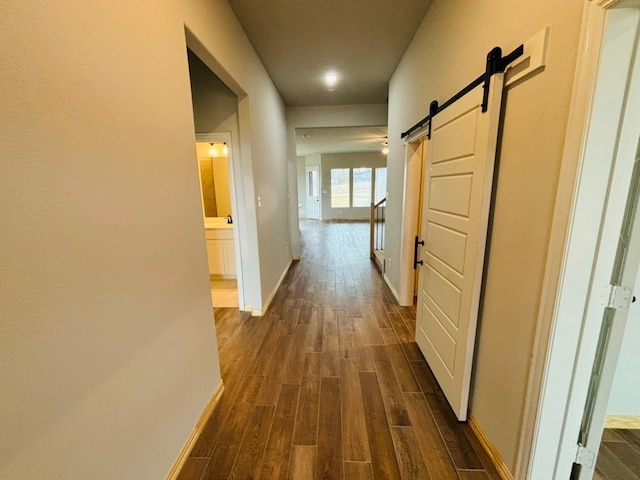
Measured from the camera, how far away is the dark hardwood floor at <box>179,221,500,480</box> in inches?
56.8

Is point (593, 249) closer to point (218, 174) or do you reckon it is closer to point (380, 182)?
point (218, 174)

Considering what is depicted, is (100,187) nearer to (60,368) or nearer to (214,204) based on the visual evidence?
(60,368)

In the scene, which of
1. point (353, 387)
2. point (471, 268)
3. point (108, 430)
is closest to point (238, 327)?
point (353, 387)

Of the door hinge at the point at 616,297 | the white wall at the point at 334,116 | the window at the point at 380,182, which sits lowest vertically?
the door hinge at the point at 616,297

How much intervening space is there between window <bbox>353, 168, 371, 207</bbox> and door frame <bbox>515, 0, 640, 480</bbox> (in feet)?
33.6

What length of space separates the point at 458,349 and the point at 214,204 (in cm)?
437

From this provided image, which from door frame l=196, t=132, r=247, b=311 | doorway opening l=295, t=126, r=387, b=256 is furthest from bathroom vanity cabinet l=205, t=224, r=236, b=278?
doorway opening l=295, t=126, r=387, b=256

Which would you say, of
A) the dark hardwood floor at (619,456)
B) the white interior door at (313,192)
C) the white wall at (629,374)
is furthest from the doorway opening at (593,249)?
the white interior door at (313,192)

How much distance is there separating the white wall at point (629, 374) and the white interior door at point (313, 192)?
1032 centimetres

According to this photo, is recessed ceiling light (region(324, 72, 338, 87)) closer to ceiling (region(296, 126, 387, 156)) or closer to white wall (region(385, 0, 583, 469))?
ceiling (region(296, 126, 387, 156))

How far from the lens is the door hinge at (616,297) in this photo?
3.37 feet

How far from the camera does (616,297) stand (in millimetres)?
1036

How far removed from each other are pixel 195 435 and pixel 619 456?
2360mm

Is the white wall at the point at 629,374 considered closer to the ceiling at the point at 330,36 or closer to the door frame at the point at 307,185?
the ceiling at the point at 330,36
